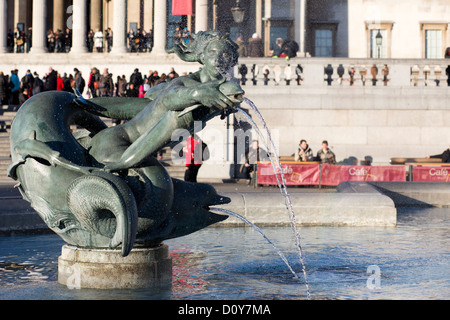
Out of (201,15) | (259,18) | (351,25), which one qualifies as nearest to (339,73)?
(201,15)

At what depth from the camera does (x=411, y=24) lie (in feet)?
171

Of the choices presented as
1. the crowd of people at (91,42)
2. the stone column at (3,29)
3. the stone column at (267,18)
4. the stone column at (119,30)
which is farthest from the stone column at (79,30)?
the stone column at (267,18)

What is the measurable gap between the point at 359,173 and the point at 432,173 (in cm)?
199

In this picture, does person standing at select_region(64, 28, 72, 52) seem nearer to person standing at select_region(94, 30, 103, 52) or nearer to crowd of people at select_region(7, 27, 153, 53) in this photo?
crowd of people at select_region(7, 27, 153, 53)

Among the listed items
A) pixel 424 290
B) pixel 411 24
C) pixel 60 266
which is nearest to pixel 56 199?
pixel 60 266

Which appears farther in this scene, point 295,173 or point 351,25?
point 351,25

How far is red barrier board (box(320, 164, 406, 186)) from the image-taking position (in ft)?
84.9

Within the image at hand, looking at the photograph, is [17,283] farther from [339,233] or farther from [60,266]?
[339,233]

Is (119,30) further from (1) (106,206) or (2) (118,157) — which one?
(1) (106,206)

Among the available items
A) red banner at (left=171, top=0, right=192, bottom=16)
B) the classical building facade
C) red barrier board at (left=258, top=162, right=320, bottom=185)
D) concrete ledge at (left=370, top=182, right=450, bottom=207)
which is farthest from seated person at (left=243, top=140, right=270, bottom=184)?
the classical building facade

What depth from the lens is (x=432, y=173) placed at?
25734 mm

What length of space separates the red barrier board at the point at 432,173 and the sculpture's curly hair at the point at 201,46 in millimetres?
17840

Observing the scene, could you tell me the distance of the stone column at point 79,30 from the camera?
4762 cm

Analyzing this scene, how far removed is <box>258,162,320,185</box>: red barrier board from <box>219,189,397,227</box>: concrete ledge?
12.5 metres
